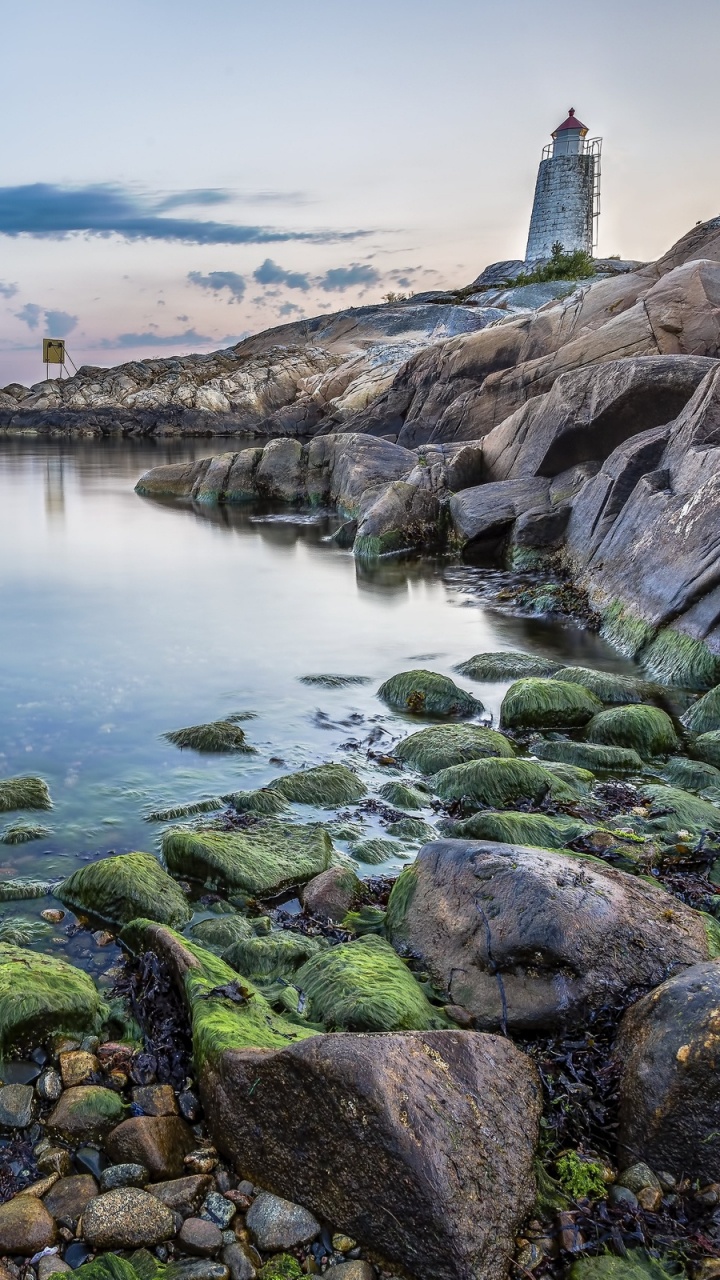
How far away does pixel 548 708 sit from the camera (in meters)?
10.5

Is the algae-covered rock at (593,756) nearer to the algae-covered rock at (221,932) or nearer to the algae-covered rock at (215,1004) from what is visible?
the algae-covered rock at (221,932)

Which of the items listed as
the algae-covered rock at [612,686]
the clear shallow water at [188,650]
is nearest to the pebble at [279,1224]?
the clear shallow water at [188,650]

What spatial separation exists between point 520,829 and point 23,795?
463 centimetres

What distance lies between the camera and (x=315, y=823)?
816 centimetres

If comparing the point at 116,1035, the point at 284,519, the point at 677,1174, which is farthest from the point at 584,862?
the point at 284,519

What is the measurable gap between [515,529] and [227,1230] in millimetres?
17633

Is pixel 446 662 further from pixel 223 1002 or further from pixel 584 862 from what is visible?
pixel 223 1002

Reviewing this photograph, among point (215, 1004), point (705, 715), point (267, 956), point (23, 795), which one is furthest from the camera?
point (705, 715)

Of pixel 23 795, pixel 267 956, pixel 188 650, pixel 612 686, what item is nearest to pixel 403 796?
pixel 267 956

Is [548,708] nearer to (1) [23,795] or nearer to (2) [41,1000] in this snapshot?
(1) [23,795]

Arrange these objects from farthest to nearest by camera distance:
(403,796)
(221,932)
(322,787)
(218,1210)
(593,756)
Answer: (593,756) < (322,787) < (403,796) < (221,932) < (218,1210)

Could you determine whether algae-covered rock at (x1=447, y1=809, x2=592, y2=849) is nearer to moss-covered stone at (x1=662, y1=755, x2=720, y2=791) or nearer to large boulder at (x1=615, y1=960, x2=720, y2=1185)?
moss-covered stone at (x1=662, y1=755, x2=720, y2=791)

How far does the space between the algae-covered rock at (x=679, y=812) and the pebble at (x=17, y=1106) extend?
5.33m

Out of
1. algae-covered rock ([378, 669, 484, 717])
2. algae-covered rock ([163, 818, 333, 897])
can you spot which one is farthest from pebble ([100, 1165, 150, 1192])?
algae-covered rock ([378, 669, 484, 717])
